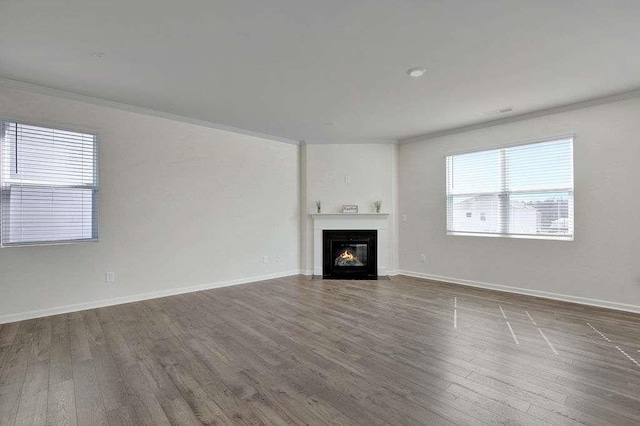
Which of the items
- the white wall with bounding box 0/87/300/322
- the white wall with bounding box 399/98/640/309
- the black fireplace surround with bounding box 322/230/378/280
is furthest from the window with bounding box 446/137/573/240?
the white wall with bounding box 0/87/300/322

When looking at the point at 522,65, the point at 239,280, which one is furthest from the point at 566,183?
the point at 239,280

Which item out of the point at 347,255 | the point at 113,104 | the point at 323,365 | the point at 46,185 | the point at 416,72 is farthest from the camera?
the point at 347,255

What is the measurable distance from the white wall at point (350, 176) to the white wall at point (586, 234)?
3.86 feet

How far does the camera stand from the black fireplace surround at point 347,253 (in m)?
6.07

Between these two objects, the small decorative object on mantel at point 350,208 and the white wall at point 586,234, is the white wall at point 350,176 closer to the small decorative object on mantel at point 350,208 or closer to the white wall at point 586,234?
the small decorative object on mantel at point 350,208

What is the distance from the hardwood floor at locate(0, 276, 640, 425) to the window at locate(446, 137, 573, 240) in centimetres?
121

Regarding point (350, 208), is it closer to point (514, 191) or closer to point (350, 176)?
point (350, 176)

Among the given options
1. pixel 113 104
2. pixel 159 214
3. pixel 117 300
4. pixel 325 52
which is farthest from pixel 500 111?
pixel 117 300

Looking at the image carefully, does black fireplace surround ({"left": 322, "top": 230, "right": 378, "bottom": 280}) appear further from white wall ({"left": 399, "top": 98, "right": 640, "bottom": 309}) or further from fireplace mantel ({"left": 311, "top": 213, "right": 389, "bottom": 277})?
white wall ({"left": 399, "top": 98, "right": 640, "bottom": 309})

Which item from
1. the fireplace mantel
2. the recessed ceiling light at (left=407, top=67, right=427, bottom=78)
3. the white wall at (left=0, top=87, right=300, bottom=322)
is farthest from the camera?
the fireplace mantel

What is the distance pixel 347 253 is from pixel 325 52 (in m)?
4.05

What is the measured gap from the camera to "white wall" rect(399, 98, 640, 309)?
3.83 metres

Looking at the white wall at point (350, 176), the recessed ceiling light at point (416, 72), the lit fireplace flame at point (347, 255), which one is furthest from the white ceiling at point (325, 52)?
the lit fireplace flame at point (347, 255)

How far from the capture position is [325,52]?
2848mm
